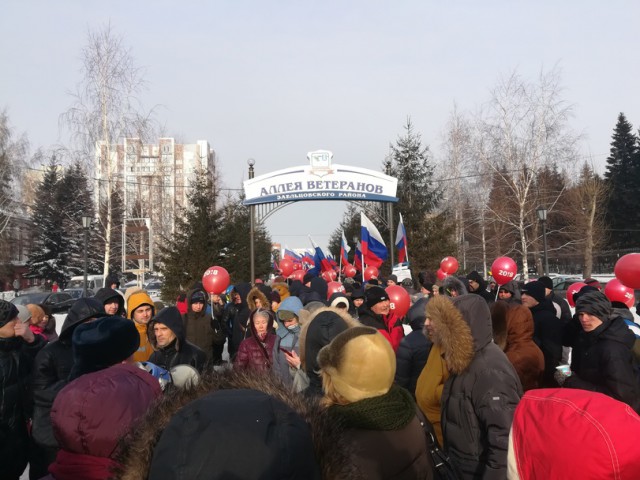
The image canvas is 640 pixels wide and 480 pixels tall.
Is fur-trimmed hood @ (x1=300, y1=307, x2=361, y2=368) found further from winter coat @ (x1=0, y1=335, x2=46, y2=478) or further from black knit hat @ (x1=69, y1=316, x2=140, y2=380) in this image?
winter coat @ (x1=0, y1=335, x2=46, y2=478)

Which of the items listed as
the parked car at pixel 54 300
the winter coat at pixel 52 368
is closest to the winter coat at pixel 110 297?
the winter coat at pixel 52 368

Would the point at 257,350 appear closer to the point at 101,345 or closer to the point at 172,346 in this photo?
the point at 172,346

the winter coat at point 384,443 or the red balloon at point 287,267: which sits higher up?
the red balloon at point 287,267

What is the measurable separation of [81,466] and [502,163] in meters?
28.9

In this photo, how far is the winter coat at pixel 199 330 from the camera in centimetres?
725

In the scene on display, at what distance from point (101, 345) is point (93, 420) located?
0.85 meters

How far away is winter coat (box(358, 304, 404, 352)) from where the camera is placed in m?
5.54

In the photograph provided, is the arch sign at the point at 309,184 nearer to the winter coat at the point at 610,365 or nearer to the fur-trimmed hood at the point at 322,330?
the winter coat at the point at 610,365

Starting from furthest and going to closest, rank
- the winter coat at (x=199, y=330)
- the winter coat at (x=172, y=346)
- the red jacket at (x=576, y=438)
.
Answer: the winter coat at (x=199, y=330)
the winter coat at (x=172, y=346)
the red jacket at (x=576, y=438)

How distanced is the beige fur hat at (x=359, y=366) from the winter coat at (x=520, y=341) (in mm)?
2698

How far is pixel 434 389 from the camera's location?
3383mm

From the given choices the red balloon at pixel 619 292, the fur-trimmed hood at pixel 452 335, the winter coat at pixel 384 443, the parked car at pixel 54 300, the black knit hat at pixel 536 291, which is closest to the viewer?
the winter coat at pixel 384 443

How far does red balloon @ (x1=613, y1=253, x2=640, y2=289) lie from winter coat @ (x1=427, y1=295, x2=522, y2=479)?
4.51m

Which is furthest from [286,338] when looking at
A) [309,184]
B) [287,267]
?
[309,184]
